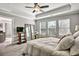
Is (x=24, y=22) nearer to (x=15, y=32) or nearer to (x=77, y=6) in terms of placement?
(x=15, y=32)

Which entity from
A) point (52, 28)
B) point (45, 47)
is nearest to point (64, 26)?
point (52, 28)

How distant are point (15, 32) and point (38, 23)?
0.61 m

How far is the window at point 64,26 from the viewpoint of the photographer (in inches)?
75.7

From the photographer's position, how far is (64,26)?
198 cm

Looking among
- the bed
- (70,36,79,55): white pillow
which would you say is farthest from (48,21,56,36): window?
(70,36,79,55): white pillow

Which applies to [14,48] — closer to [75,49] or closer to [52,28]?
[52,28]

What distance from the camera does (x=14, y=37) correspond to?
2.11m

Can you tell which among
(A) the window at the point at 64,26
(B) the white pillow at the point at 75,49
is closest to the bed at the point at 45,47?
(B) the white pillow at the point at 75,49

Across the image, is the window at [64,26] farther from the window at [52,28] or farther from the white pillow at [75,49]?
the white pillow at [75,49]

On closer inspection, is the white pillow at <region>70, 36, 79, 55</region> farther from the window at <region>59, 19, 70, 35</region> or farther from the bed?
the window at <region>59, 19, 70, 35</region>

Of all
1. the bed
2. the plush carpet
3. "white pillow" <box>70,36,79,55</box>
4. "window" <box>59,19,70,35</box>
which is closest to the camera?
"white pillow" <box>70,36,79,55</box>

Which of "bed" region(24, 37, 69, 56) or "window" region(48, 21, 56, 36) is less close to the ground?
"window" region(48, 21, 56, 36)

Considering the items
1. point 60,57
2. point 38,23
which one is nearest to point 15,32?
point 38,23

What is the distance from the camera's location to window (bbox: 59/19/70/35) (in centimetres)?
192
